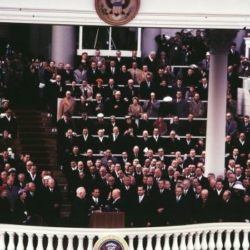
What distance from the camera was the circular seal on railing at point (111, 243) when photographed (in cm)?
2892

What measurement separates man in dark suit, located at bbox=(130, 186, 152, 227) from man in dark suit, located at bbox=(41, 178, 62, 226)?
1621mm

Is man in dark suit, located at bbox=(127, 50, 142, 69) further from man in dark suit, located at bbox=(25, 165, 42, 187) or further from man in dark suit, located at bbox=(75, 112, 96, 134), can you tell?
man in dark suit, located at bbox=(25, 165, 42, 187)

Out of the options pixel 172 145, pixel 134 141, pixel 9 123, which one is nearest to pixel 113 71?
pixel 172 145

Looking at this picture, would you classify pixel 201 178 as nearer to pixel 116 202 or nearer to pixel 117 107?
pixel 116 202

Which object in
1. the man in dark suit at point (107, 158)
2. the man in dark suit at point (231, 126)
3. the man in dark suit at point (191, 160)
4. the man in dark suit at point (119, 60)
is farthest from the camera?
the man in dark suit at point (119, 60)

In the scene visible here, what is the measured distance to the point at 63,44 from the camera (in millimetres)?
43156

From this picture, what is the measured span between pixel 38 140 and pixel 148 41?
789cm

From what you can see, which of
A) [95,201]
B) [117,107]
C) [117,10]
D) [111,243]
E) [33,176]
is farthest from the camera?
[117,107]

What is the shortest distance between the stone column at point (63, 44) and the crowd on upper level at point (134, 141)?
144 centimetres

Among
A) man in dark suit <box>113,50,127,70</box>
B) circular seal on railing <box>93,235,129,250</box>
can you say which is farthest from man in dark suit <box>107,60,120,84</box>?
circular seal on railing <box>93,235,129,250</box>

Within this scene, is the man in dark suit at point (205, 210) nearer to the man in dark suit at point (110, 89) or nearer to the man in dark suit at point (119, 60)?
the man in dark suit at point (110, 89)

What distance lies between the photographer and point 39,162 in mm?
37938

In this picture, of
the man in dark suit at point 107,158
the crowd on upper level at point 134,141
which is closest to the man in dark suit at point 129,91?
the crowd on upper level at point 134,141

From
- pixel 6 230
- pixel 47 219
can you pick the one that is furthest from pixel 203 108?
pixel 6 230
